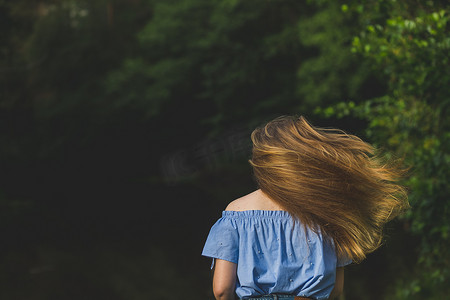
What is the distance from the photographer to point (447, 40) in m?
3.20

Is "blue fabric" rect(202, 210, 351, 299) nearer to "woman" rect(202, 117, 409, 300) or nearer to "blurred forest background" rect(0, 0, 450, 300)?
"woman" rect(202, 117, 409, 300)

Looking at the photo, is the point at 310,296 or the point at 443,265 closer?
the point at 310,296

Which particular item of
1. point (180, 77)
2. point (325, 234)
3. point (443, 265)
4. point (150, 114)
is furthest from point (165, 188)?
point (325, 234)

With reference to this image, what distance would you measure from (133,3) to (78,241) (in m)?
20.5

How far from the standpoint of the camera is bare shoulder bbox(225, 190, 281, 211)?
186 cm

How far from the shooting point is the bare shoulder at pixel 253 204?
73.2 inches

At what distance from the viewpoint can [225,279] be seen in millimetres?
1854

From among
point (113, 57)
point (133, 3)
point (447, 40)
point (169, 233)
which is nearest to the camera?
point (447, 40)

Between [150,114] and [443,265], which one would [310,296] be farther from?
[150,114]

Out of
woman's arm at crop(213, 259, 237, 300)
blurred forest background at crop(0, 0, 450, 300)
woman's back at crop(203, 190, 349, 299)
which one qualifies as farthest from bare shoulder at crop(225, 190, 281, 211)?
blurred forest background at crop(0, 0, 450, 300)

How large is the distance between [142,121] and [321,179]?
27224 millimetres

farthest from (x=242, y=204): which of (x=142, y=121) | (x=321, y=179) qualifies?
(x=142, y=121)

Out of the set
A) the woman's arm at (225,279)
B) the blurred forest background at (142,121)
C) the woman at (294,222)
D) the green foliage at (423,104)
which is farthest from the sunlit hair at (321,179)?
the blurred forest background at (142,121)

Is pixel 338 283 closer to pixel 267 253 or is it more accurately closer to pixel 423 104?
pixel 267 253
